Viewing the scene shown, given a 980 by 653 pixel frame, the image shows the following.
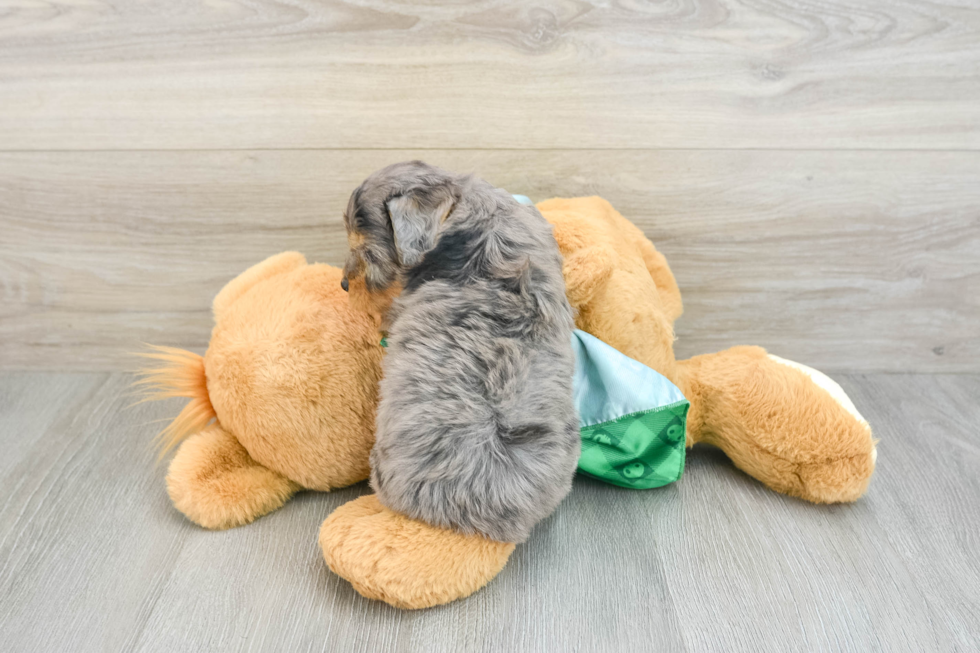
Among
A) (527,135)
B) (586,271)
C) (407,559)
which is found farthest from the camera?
(527,135)

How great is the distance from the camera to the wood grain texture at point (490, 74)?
888mm

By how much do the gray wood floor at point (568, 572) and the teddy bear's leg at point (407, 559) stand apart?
38mm

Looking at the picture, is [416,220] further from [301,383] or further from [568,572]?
[568,572]

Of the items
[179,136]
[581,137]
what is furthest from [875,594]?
[179,136]

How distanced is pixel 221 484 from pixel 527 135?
62 cm

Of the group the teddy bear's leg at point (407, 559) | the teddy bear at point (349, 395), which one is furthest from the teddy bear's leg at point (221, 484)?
the teddy bear's leg at point (407, 559)

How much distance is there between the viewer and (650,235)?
100cm

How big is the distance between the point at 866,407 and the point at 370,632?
0.84m

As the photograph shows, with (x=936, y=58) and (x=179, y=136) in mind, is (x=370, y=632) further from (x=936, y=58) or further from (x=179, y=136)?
(x=936, y=58)

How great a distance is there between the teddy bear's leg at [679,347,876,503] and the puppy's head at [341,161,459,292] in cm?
40

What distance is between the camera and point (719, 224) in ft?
3.27

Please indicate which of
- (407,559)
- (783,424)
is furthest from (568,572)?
→ (783,424)

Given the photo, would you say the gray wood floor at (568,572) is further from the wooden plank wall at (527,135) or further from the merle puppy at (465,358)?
the wooden plank wall at (527,135)

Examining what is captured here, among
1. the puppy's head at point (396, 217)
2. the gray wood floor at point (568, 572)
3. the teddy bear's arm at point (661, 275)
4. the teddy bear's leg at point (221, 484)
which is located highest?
the puppy's head at point (396, 217)
